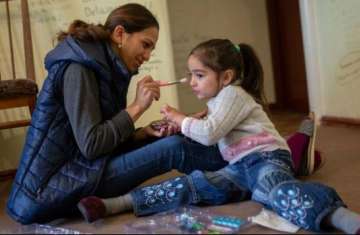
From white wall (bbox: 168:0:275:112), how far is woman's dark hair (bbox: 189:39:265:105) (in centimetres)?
172

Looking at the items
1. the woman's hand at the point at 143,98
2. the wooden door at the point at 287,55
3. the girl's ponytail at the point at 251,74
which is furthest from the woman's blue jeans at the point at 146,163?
the wooden door at the point at 287,55

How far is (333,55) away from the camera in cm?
259

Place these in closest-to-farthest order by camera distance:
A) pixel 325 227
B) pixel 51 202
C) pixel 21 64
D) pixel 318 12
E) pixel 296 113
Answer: pixel 325 227 < pixel 51 202 < pixel 21 64 < pixel 318 12 < pixel 296 113

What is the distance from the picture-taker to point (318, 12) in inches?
103

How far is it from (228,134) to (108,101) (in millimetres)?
333

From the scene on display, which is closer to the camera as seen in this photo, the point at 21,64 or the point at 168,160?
the point at 168,160

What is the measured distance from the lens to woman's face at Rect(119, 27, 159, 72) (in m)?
1.40

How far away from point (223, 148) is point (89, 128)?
1.24 ft

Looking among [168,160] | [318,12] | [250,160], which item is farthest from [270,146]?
[318,12]

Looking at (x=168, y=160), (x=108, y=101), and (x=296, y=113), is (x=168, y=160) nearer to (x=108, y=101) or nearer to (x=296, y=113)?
(x=108, y=101)

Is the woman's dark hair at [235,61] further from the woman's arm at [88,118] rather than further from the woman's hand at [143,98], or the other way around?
the woman's arm at [88,118]

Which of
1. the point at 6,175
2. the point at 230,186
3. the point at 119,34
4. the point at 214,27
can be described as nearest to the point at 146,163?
the point at 230,186

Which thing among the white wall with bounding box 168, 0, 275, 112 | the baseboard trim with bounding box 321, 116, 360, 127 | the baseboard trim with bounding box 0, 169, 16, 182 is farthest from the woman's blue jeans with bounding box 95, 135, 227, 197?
the white wall with bounding box 168, 0, 275, 112

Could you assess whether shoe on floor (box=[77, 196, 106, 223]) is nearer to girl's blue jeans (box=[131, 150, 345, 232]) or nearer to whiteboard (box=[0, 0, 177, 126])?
girl's blue jeans (box=[131, 150, 345, 232])
